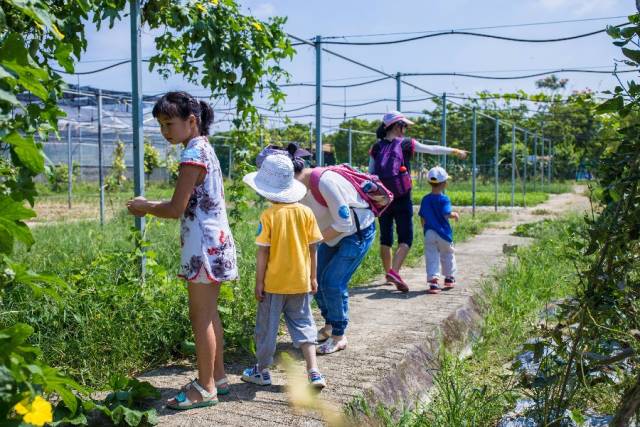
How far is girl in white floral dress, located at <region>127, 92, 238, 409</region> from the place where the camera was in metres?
2.96

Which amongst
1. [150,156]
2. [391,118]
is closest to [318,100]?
[391,118]

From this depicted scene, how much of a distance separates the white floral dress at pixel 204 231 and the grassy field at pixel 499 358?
88 cm

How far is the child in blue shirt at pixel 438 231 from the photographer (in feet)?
19.1

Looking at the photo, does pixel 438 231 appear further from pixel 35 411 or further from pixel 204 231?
pixel 35 411

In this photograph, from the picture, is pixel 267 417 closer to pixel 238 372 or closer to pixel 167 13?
pixel 238 372

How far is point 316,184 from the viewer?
12.3 feet

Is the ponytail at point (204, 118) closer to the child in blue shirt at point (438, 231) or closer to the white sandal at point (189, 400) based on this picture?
the white sandal at point (189, 400)

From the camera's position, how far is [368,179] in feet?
13.5

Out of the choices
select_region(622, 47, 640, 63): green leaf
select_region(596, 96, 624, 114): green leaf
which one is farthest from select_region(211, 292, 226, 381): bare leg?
select_region(622, 47, 640, 63): green leaf

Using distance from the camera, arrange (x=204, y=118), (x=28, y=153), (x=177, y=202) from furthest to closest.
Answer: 1. (x=204, y=118)
2. (x=177, y=202)
3. (x=28, y=153)

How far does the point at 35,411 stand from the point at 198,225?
1.60 meters

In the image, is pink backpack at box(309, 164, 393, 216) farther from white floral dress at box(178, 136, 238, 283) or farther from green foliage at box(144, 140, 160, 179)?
green foliage at box(144, 140, 160, 179)

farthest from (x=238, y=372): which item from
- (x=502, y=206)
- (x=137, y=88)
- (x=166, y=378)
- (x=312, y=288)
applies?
(x=502, y=206)

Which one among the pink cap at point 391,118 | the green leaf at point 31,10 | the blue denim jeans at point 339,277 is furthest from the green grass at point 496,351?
the green leaf at point 31,10
